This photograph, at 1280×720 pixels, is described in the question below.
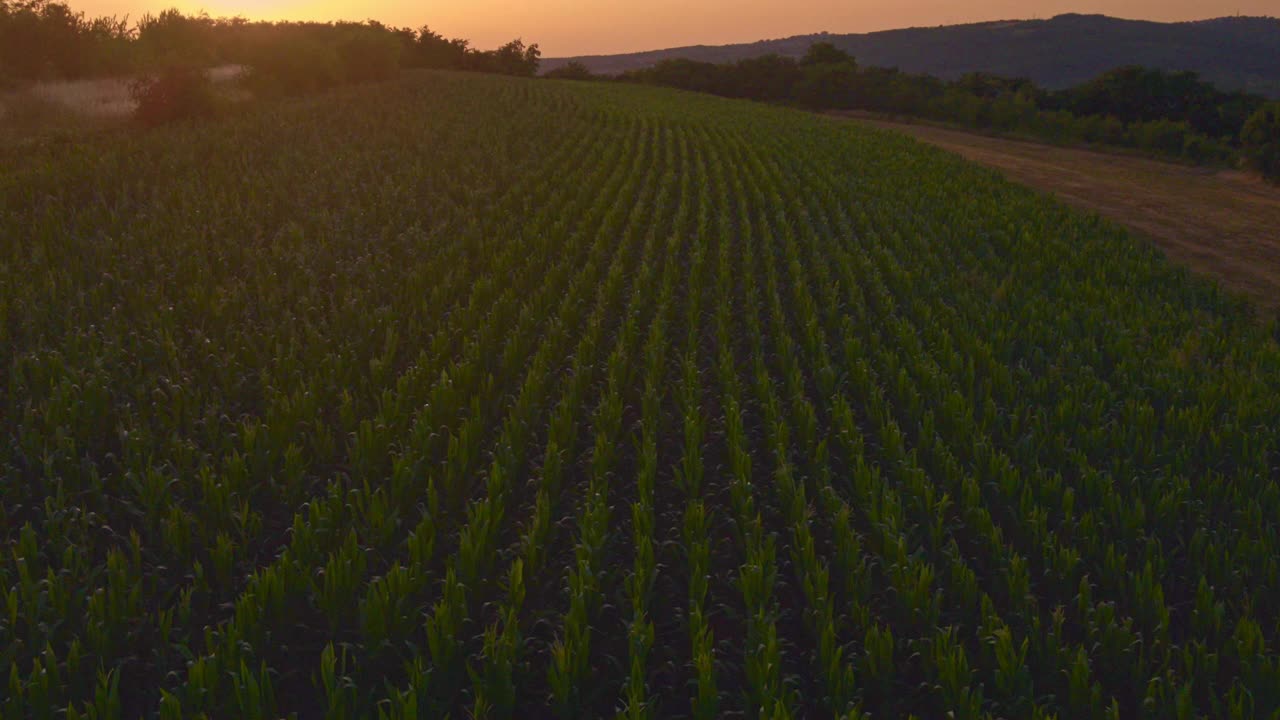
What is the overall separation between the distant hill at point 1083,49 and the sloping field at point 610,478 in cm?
13020

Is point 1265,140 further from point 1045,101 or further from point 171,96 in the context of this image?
point 171,96

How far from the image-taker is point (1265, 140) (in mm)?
29469

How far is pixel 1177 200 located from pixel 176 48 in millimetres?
41976

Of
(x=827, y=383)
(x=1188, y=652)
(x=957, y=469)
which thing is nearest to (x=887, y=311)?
(x=827, y=383)

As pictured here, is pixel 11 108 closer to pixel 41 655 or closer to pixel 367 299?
pixel 367 299

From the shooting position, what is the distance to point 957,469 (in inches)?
228

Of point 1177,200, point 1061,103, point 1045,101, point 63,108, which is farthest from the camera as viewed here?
point 1045,101

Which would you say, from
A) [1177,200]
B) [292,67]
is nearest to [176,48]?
[292,67]

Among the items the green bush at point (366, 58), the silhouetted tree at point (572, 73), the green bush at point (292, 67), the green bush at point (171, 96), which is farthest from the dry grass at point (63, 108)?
the silhouetted tree at point (572, 73)

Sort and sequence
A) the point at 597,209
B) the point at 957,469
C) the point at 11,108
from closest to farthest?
the point at 957,469 → the point at 597,209 → the point at 11,108

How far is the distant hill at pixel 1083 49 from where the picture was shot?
141375mm

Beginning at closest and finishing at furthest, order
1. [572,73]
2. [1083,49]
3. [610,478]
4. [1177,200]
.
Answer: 1. [610,478]
2. [1177,200]
3. [572,73]
4. [1083,49]

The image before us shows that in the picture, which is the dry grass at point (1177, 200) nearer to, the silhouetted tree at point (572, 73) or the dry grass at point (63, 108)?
the dry grass at point (63, 108)

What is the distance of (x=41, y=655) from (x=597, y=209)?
44.0 ft
